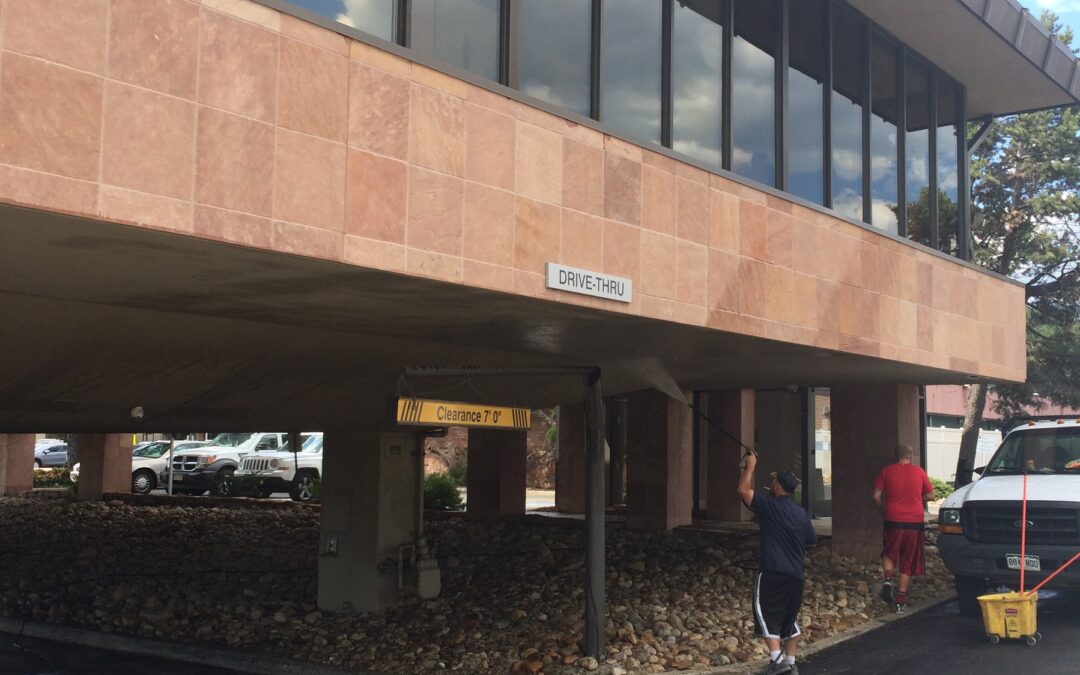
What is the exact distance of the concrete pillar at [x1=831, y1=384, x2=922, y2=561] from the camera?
15906mm

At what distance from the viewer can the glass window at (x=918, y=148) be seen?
1548 cm

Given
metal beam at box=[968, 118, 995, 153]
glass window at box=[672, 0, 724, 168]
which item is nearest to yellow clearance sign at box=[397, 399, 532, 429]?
glass window at box=[672, 0, 724, 168]

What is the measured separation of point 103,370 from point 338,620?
14.6ft

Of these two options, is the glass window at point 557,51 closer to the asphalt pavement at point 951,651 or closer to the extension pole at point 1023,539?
the asphalt pavement at point 951,651

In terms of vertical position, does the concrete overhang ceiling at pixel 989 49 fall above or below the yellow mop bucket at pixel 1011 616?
above

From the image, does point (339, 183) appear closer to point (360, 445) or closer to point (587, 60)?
point (587, 60)

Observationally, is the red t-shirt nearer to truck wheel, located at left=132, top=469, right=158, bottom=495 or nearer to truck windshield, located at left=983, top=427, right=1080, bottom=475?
truck windshield, located at left=983, top=427, right=1080, bottom=475

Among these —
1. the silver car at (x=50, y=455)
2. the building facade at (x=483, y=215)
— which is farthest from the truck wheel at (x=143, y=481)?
the building facade at (x=483, y=215)

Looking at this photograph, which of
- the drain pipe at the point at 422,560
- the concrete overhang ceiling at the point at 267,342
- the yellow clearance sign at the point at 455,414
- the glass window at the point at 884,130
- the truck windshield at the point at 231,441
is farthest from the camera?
the truck windshield at the point at 231,441

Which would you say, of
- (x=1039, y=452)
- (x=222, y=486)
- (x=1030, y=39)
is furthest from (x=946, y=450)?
(x=1039, y=452)

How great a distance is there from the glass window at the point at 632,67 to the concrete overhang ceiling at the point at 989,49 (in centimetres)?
410

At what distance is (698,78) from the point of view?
11297mm

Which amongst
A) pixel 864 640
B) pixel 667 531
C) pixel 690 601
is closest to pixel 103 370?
pixel 690 601

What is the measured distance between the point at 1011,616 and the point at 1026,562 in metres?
1.13
